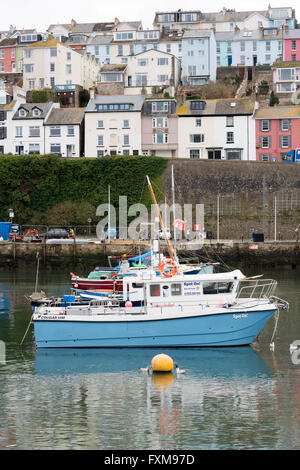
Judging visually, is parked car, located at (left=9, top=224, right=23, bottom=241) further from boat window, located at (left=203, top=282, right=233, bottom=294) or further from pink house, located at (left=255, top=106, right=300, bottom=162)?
boat window, located at (left=203, top=282, right=233, bottom=294)

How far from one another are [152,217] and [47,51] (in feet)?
80.8

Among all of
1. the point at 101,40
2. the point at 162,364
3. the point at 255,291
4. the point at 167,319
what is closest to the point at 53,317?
the point at 167,319

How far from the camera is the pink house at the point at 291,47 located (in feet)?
249

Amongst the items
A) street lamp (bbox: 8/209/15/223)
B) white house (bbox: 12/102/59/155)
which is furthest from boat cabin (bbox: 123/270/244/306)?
white house (bbox: 12/102/59/155)

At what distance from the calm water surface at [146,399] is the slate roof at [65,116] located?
33.6m

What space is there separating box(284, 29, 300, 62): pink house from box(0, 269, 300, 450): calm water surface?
177 feet

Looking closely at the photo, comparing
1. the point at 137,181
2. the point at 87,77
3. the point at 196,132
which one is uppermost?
the point at 87,77

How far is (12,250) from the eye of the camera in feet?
157

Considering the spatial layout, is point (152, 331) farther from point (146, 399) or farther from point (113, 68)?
point (113, 68)

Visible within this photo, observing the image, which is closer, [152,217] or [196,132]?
[152,217]

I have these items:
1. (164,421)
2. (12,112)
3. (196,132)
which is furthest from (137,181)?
(164,421)

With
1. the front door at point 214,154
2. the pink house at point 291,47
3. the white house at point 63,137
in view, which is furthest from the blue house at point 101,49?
the front door at point 214,154

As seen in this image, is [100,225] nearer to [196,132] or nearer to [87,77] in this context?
[196,132]

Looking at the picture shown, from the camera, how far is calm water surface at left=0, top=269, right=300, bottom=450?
53.3ft
